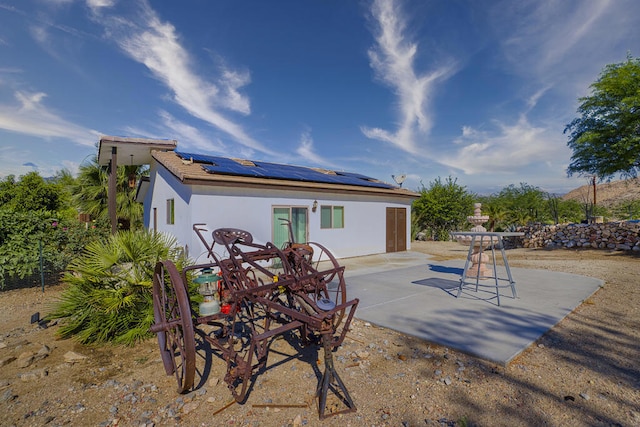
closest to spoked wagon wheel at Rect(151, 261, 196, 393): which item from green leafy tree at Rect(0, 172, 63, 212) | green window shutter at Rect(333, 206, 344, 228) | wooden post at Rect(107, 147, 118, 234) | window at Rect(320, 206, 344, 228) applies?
wooden post at Rect(107, 147, 118, 234)

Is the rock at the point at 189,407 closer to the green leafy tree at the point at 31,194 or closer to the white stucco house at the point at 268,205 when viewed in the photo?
the white stucco house at the point at 268,205

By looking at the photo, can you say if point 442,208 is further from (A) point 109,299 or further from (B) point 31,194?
(B) point 31,194

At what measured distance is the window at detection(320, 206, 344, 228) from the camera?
1064cm

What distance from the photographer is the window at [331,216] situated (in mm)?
10640

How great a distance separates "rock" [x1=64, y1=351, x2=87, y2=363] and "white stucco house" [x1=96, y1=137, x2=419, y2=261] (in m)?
4.40

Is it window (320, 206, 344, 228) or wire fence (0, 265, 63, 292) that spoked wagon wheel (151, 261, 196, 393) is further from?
window (320, 206, 344, 228)

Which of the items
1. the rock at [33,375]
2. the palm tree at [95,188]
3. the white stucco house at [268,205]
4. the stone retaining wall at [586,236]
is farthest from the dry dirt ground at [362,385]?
the stone retaining wall at [586,236]

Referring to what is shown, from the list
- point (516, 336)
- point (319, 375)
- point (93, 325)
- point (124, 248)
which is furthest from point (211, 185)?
point (516, 336)

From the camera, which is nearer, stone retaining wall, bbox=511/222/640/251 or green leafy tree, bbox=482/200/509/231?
stone retaining wall, bbox=511/222/640/251

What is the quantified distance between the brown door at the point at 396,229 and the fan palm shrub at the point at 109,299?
10260mm

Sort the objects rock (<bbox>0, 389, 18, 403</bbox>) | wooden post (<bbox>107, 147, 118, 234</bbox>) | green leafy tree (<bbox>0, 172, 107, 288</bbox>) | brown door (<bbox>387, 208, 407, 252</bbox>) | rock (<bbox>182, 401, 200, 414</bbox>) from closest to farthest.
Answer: rock (<bbox>182, 401, 200, 414</bbox>)
rock (<bbox>0, 389, 18, 403</bbox>)
green leafy tree (<bbox>0, 172, 107, 288</bbox>)
wooden post (<bbox>107, 147, 118, 234</bbox>)
brown door (<bbox>387, 208, 407, 252</bbox>)

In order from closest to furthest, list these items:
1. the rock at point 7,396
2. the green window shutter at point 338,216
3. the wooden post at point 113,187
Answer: the rock at point 7,396 < the wooden post at point 113,187 < the green window shutter at point 338,216

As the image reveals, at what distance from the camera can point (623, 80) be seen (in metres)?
11.6

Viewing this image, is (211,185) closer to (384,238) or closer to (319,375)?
(319,375)
